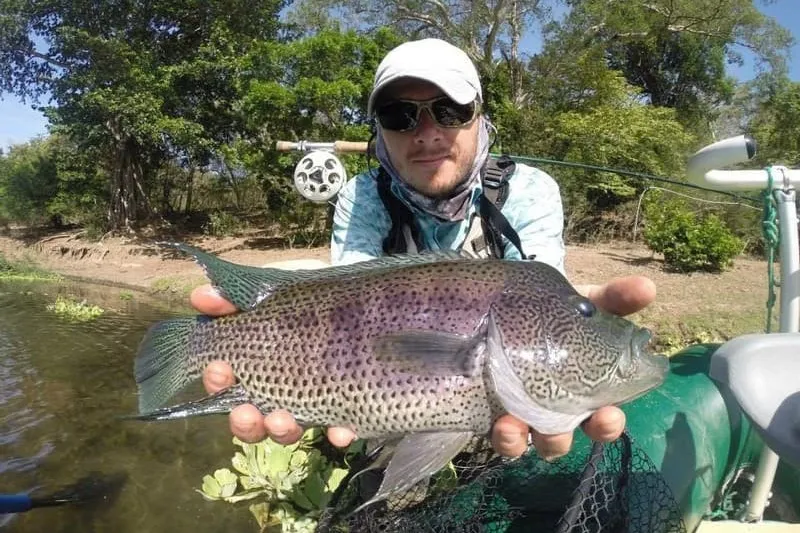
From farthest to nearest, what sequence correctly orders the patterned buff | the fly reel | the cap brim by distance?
the fly reel
the patterned buff
the cap brim

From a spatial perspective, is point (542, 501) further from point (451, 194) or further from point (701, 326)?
point (701, 326)

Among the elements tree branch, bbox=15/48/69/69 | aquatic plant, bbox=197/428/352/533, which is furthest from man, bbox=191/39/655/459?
tree branch, bbox=15/48/69/69

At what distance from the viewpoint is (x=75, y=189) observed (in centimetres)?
2806

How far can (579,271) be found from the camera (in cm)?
1310

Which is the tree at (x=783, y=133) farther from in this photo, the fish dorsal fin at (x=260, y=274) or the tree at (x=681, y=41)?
the fish dorsal fin at (x=260, y=274)

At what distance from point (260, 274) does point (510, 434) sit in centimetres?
131

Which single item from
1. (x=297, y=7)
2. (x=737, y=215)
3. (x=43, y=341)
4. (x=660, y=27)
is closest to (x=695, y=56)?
(x=660, y=27)

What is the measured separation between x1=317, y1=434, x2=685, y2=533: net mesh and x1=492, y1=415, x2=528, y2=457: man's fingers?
43 centimetres

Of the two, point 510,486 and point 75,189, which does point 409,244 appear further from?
point 75,189

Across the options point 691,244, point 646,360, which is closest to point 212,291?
point 646,360

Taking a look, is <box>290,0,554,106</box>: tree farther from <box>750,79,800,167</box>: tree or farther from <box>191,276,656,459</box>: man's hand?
<box>191,276,656,459</box>: man's hand

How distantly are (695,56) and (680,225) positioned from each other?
69.0ft

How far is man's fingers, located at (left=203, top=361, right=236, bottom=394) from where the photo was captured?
7.83 ft

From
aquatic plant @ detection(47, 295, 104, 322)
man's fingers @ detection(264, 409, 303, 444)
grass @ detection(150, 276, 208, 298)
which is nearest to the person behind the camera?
man's fingers @ detection(264, 409, 303, 444)
